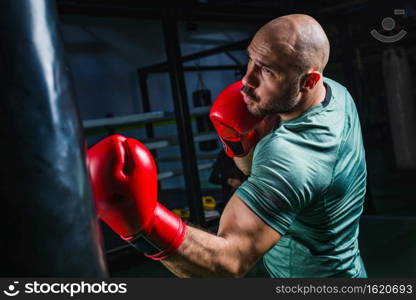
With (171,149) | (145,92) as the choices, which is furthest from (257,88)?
(171,149)

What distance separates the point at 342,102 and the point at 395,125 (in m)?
5.87

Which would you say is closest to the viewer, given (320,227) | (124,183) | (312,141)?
(124,183)

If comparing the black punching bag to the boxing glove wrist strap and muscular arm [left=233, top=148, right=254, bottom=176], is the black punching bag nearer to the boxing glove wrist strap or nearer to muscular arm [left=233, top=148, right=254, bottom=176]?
the boxing glove wrist strap

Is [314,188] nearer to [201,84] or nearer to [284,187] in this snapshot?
[284,187]

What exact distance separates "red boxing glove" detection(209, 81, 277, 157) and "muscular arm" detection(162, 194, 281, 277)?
27.9 inches

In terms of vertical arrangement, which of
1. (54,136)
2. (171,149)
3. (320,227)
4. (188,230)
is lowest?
(171,149)

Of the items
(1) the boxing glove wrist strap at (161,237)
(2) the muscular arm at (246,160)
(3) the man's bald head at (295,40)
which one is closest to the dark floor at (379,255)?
(2) the muscular arm at (246,160)

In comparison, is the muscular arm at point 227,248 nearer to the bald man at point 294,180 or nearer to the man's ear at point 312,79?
the bald man at point 294,180

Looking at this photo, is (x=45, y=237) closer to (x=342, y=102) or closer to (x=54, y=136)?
(x=54, y=136)

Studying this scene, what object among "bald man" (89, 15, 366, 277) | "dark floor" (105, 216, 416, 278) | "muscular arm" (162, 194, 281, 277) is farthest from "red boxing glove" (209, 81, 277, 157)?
"dark floor" (105, 216, 416, 278)

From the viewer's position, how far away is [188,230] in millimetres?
1090

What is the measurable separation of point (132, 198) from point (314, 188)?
0.48 m

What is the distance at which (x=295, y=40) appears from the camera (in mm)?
1236

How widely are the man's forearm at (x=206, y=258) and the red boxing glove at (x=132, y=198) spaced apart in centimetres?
3
